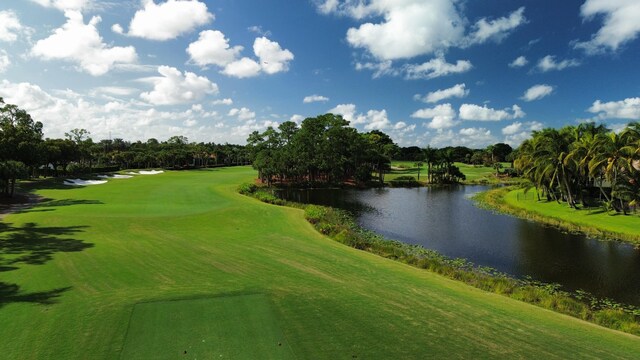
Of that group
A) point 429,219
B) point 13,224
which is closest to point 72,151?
point 13,224

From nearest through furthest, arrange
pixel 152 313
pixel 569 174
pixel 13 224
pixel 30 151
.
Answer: pixel 152 313 < pixel 13 224 < pixel 569 174 < pixel 30 151

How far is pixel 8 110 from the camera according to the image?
231 ft

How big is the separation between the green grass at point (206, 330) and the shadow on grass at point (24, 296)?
3920 mm

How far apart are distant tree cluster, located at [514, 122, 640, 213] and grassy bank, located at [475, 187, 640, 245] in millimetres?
2377

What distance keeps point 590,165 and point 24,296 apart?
54290 millimetres

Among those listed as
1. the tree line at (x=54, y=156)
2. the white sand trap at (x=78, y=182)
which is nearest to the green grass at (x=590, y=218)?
the tree line at (x=54, y=156)

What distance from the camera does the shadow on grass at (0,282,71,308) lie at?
1466 cm

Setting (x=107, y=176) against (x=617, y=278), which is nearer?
(x=617, y=278)

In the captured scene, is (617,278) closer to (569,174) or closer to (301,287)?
(301,287)

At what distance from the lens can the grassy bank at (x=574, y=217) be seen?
36500mm

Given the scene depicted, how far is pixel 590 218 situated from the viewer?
43.2 meters

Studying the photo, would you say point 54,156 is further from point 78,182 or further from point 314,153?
point 314,153

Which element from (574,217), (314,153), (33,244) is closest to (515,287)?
(33,244)

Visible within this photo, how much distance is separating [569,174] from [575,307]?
4190 centimetres
